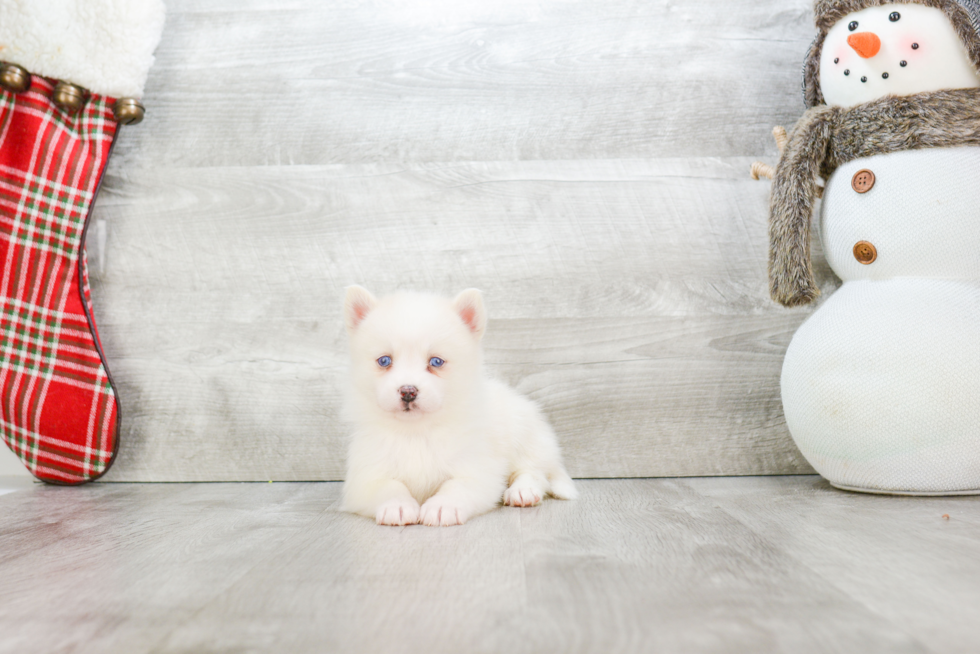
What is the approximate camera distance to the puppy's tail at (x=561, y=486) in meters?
1.24

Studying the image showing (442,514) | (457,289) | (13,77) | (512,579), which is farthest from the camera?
(457,289)

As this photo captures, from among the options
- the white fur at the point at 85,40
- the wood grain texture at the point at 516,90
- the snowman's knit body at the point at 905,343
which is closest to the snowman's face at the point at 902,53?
the snowman's knit body at the point at 905,343

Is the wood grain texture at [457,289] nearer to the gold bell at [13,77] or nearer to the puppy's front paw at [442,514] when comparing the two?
the gold bell at [13,77]

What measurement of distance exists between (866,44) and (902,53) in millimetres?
67

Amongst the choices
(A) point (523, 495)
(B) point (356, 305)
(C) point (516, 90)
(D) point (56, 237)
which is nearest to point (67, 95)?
(D) point (56, 237)

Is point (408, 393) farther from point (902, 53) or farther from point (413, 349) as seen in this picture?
point (902, 53)

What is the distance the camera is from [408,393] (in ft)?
3.40

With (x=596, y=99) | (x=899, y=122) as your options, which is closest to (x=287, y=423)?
(x=596, y=99)

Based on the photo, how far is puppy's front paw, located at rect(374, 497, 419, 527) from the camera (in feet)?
3.35

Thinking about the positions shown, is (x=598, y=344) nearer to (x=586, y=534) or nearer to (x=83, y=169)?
(x=586, y=534)

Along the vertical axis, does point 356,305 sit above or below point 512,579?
above

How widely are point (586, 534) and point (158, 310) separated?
43.0 inches

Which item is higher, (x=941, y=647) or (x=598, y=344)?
(x=598, y=344)

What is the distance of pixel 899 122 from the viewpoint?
1168mm
